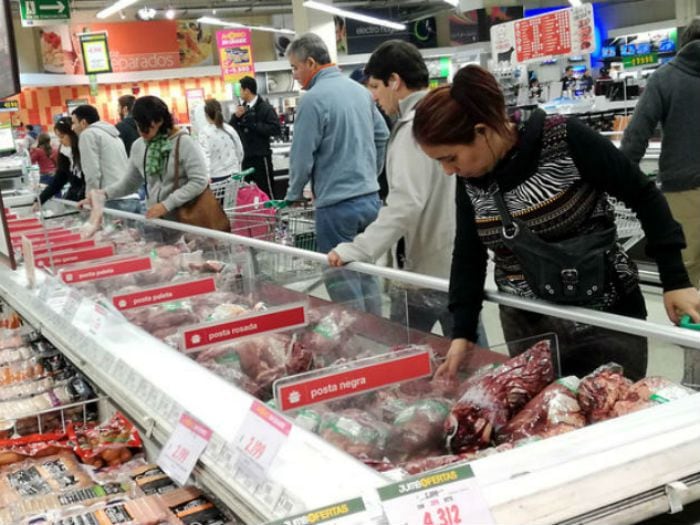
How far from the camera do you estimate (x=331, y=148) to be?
4133 millimetres

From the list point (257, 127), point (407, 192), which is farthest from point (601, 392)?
point (257, 127)

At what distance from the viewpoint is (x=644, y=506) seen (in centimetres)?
115

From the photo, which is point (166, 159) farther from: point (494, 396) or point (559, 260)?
point (494, 396)

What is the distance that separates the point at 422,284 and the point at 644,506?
138cm

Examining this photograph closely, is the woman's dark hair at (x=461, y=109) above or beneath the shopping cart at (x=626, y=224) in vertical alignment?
above

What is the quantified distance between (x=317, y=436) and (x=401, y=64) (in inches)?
83.4

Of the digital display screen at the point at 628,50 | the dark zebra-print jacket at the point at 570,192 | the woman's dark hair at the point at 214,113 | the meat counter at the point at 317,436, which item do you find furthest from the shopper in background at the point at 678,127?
the digital display screen at the point at 628,50

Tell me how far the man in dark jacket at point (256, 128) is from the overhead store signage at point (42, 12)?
5.75 metres

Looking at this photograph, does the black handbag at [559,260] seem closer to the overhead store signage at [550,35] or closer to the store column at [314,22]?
the overhead store signage at [550,35]

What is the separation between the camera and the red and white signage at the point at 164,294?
2.81 metres

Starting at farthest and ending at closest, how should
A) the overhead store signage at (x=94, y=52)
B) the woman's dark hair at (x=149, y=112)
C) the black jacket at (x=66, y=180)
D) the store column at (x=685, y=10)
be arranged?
the store column at (x=685, y=10)
the overhead store signage at (x=94, y=52)
the black jacket at (x=66, y=180)
the woman's dark hair at (x=149, y=112)

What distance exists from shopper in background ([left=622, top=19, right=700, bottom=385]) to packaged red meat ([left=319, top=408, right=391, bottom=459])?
10.5ft

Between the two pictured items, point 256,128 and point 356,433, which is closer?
point 356,433

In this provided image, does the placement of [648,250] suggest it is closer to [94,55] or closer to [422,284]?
[422,284]
